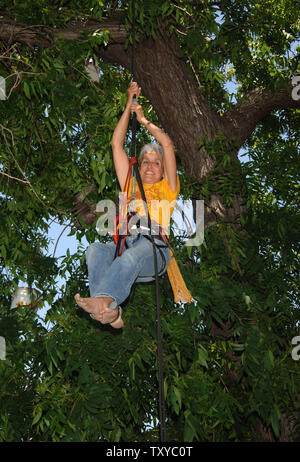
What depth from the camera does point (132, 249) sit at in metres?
3.37

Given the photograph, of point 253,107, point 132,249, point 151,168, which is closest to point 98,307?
point 132,249

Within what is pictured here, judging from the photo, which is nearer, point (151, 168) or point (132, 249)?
point (132, 249)

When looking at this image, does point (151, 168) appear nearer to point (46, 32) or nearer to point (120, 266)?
point (120, 266)

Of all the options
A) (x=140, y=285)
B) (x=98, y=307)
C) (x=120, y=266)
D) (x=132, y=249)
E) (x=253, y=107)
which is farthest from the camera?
(x=253, y=107)

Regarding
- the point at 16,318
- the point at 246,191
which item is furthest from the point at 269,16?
the point at 16,318

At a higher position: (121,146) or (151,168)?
(121,146)

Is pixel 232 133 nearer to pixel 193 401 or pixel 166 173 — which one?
pixel 166 173

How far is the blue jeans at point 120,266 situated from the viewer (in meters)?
3.13

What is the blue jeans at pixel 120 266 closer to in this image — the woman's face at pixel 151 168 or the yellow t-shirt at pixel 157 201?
the yellow t-shirt at pixel 157 201

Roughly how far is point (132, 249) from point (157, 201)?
2.03 feet

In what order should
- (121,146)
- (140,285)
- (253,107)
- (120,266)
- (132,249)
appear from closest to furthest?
(120,266) < (132,249) < (121,146) < (140,285) < (253,107)

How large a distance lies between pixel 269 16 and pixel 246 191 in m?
3.02

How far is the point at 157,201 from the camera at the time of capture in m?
3.86

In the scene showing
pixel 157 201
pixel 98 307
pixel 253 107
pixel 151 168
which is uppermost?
pixel 253 107
